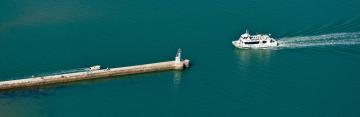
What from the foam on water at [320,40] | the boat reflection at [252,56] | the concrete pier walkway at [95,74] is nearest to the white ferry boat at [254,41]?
the boat reflection at [252,56]

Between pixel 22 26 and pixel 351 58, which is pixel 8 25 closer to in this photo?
pixel 22 26

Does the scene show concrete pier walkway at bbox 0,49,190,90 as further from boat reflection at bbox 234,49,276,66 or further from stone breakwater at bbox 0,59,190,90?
boat reflection at bbox 234,49,276,66

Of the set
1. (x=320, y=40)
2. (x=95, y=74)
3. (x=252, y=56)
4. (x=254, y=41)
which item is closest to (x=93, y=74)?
(x=95, y=74)

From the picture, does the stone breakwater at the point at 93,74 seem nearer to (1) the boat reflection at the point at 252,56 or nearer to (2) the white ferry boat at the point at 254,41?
(1) the boat reflection at the point at 252,56

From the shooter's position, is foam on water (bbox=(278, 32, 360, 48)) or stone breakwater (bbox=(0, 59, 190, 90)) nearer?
stone breakwater (bbox=(0, 59, 190, 90))

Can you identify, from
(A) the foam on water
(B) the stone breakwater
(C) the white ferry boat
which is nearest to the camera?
(B) the stone breakwater

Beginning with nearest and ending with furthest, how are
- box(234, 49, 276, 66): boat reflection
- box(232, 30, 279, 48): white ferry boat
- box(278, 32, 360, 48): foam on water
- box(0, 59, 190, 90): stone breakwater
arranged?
box(0, 59, 190, 90): stone breakwater
box(234, 49, 276, 66): boat reflection
box(278, 32, 360, 48): foam on water
box(232, 30, 279, 48): white ferry boat

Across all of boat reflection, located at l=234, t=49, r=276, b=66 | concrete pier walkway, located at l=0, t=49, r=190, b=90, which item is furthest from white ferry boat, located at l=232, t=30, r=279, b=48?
concrete pier walkway, located at l=0, t=49, r=190, b=90

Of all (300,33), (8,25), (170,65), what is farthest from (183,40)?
(8,25)
